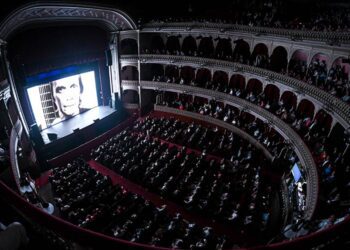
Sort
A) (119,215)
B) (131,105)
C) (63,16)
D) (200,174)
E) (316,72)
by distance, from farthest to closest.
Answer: (131,105) → (63,16) → (200,174) → (316,72) → (119,215)

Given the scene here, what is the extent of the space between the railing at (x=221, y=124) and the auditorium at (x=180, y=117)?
0.55ft

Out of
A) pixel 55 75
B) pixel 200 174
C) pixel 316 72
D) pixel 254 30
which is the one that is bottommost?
pixel 200 174

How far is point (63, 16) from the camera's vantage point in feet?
83.3

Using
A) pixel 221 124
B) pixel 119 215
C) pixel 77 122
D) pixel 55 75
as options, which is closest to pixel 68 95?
pixel 55 75

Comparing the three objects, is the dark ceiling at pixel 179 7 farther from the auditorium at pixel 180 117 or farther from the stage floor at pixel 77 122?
the stage floor at pixel 77 122

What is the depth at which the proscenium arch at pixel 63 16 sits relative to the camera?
20391 millimetres

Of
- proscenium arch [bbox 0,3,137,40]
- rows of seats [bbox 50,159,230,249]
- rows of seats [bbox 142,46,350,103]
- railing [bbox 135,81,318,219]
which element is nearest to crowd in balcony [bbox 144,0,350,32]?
rows of seats [bbox 142,46,350,103]

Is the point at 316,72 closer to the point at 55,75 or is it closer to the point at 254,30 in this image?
the point at 254,30

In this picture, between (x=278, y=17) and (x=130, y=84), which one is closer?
(x=278, y=17)

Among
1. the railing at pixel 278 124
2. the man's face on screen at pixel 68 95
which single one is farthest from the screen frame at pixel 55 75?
the railing at pixel 278 124

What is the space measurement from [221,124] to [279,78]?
27.0 ft

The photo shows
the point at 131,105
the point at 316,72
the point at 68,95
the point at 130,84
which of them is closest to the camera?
the point at 316,72


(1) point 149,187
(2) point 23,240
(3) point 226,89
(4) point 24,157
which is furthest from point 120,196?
(3) point 226,89

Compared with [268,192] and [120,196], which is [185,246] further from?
[268,192]
